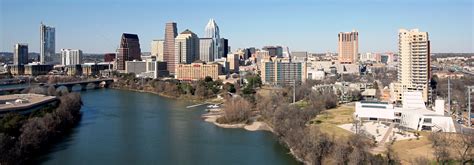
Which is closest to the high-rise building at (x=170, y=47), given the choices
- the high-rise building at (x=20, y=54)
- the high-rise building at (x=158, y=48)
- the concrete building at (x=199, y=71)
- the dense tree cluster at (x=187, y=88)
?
the high-rise building at (x=158, y=48)

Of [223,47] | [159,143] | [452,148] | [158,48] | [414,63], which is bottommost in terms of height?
[159,143]

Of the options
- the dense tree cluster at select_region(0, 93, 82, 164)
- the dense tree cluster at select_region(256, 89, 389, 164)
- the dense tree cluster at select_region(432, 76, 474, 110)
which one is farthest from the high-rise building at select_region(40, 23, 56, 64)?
the dense tree cluster at select_region(256, 89, 389, 164)

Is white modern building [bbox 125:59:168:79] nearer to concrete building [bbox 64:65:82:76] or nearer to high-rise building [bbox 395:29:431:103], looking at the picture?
concrete building [bbox 64:65:82:76]

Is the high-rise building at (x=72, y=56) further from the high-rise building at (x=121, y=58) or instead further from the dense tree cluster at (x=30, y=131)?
the dense tree cluster at (x=30, y=131)

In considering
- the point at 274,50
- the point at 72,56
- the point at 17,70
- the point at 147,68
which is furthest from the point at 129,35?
the point at 274,50

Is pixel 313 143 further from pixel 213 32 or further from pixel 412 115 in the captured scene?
pixel 213 32

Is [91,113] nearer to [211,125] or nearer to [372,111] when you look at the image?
[211,125]
